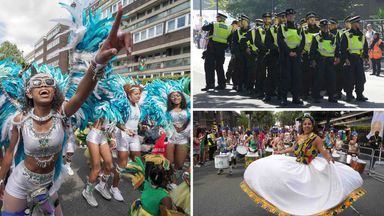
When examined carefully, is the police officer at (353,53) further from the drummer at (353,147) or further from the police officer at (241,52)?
the drummer at (353,147)

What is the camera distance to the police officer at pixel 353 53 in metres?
4.56

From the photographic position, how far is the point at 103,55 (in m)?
1.90

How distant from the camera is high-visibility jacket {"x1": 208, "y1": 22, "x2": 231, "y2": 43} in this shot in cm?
475

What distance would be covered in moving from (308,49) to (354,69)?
70 centimetres

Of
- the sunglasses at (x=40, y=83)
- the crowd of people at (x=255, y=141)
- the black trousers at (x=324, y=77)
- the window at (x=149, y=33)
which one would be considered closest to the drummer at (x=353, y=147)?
the crowd of people at (x=255, y=141)

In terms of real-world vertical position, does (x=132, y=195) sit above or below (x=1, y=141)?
below

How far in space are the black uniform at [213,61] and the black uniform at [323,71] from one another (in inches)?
51.4

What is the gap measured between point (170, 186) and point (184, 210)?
34 centimetres

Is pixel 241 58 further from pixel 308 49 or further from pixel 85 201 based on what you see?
pixel 85 201

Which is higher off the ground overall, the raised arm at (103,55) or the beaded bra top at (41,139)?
the raised arm at (103,55)

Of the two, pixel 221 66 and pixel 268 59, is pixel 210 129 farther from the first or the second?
pixel 268 59

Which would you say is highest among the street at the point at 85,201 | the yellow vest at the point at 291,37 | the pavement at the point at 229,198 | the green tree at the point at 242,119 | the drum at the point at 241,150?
the yellow vest at the point at 291,37

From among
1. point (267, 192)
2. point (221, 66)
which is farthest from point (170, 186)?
point (221, 66)

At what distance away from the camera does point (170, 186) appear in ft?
11.0
